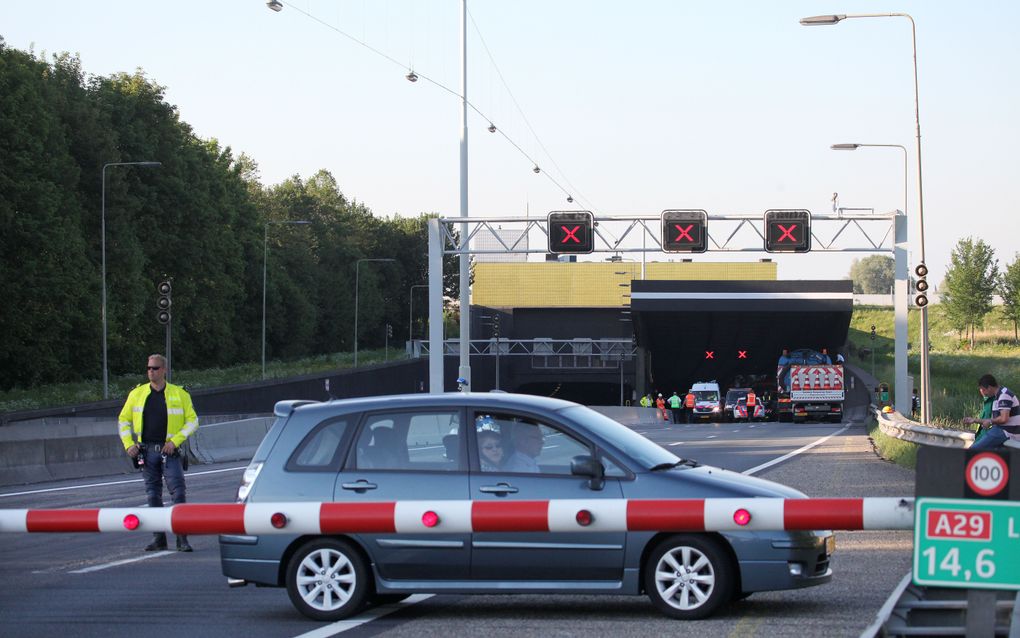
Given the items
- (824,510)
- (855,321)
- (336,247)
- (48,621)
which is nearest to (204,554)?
(48,621)

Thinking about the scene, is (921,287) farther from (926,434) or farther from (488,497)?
(488,497)

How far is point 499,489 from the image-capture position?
9.30 m

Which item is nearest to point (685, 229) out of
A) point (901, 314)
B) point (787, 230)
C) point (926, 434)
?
point (787, 230)

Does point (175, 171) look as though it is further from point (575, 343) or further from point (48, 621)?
point (48, 621)

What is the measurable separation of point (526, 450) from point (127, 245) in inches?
2153

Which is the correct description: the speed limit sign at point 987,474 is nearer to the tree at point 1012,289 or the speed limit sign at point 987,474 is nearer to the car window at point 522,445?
the car window at point 522,445

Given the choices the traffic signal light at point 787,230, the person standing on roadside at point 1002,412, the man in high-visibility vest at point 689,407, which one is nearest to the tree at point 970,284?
the man in high-visibility vest at point 689,407

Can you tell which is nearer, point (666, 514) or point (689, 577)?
point (666, 514)

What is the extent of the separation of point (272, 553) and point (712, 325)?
6526 centimetres

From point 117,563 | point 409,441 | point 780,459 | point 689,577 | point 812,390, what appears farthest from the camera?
point 812,390

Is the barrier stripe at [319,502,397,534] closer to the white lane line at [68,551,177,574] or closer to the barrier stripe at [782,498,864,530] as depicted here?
the barrier stripe at [782,498,864,530]

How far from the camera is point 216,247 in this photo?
2889 inches

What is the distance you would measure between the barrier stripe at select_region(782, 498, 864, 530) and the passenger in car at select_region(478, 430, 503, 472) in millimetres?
2544

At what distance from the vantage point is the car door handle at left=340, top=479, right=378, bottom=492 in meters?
9.45
